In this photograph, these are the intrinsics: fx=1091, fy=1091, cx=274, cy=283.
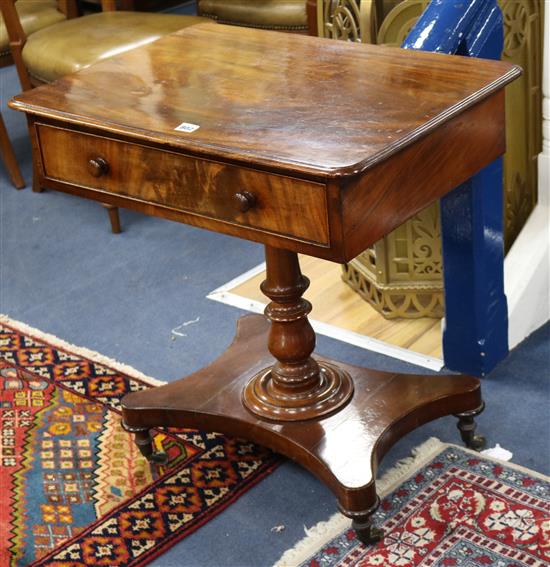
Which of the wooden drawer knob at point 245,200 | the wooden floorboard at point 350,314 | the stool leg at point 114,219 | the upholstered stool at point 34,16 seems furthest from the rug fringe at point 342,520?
the upholstered stool at point 34,16

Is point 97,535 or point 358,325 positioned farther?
point 358,325

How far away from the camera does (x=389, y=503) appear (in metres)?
2.20

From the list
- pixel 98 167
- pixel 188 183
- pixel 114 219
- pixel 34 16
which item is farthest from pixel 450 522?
pixel 34 16

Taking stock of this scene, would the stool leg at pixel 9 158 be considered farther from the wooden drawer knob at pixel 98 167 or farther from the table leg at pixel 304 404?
the wooden drawer knob at pixel 98 167

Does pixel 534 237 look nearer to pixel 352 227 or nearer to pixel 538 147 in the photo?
pixel 538 147

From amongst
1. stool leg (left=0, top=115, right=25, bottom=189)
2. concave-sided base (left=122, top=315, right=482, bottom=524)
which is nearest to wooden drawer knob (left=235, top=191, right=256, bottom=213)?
concave-sided base (left=122, top=315, right=482, bottom=524)

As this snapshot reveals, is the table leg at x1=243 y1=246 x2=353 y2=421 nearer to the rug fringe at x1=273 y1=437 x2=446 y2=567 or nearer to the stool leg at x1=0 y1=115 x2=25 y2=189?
the rug fringe at x1=273 y1=437 x2=446 y2=567

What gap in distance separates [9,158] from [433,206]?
184 cm

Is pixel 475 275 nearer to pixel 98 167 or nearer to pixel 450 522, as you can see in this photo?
pixel 450 522

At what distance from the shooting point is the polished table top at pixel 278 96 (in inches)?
68.7

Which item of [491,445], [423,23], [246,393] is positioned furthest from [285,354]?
[423,23]

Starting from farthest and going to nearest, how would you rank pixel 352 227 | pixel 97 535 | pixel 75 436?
pixel 75 436, pixel 97 535, pixel 352 227

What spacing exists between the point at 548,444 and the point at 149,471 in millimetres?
866

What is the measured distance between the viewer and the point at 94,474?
94.0 inches
